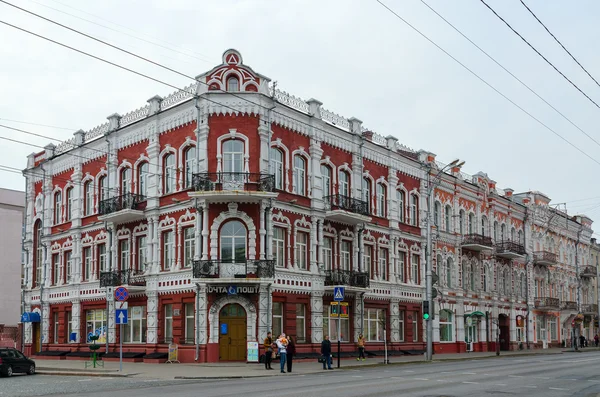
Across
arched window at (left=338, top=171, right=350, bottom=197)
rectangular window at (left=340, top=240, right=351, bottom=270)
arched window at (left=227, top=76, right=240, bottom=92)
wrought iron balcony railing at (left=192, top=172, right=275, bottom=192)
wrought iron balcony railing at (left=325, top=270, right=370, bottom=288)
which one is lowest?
wrought iron balcony railing at (left=325, top=270, right=370, bottom=288)

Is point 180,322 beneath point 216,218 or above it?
beneath

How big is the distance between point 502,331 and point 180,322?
32295mm

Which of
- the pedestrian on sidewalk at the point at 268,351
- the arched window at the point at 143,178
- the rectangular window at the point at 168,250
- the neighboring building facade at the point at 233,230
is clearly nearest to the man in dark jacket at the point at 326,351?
the pedestrian on sidewalk at the point at 268,351

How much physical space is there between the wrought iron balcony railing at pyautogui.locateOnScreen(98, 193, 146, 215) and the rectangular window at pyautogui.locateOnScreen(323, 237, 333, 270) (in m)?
10.2

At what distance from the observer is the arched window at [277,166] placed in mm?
37000

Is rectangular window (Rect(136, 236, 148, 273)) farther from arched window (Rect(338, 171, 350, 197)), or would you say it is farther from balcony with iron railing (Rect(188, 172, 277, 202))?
arched window (Rect(338, 171, 350, 197))

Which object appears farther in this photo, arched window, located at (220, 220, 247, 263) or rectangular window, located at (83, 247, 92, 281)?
rectangular window, located at (83, 247, 92, 281)

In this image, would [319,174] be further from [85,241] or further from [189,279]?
[85,241]

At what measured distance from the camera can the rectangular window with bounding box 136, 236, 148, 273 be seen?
129ft

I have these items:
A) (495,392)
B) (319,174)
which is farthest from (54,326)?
(495,392)

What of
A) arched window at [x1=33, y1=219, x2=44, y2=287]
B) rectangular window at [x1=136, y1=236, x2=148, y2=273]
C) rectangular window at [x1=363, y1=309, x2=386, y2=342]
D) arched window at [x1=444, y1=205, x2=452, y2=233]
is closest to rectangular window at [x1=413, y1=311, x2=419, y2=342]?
rectangular window at [x1=363, y1=309, x2=386, y2=342]

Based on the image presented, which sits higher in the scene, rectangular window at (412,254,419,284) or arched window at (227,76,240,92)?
arched window at (227,76,240,92)

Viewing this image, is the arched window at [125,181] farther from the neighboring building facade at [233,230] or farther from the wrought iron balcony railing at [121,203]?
the wrought iron balcony railing at [121,203]

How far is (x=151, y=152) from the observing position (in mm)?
39125
